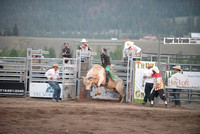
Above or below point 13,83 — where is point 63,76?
above

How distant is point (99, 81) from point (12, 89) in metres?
4.78

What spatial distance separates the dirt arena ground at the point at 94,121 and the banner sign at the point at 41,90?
4585mm

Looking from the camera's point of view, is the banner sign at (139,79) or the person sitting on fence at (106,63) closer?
the banner sign at (139,79)

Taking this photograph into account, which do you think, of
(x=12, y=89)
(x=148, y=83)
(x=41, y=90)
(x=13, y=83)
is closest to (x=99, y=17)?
(x=12, y=89)

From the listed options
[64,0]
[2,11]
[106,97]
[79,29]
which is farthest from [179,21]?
[106,97]

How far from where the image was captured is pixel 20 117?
11055 millimetres

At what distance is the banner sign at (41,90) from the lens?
1769 cm

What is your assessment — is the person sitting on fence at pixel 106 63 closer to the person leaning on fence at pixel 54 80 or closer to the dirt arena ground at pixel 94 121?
the person leaning on fence at pixel 54 80

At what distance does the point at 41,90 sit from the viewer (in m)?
17.8

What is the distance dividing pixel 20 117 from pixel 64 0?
147423 mm

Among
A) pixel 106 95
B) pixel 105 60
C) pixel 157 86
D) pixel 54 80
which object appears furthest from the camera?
pixel 106 95

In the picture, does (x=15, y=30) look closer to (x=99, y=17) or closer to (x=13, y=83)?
(x=99, y=17)

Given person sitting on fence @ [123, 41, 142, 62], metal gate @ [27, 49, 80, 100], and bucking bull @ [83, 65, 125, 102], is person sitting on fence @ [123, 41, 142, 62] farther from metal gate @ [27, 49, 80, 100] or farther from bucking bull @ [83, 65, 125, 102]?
metal gate @ [27, 49, 80, 100]

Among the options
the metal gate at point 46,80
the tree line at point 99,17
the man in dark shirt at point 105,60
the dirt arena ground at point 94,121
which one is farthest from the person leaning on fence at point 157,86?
the tree line at point 99,17
